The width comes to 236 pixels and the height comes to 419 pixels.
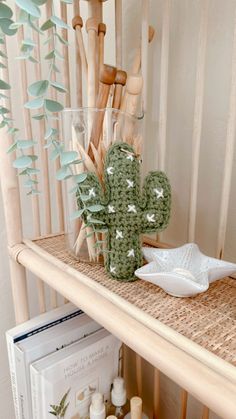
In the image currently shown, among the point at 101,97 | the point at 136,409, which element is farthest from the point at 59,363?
the point at 101,97

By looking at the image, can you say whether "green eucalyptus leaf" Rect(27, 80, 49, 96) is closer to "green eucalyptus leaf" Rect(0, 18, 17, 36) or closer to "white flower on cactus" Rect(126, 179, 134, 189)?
"green eucalyptus leaf" Rect(0, 18, 17, 36)

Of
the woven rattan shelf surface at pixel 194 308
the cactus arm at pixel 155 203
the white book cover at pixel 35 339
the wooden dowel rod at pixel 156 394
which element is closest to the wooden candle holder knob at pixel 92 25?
the cactus arm at pixel 155 203

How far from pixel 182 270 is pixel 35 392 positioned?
31 centimetres

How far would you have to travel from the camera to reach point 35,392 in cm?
48

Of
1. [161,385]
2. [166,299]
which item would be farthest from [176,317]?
[161,385]

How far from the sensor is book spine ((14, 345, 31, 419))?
0.47 meters

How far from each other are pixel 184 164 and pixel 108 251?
9.6 inches

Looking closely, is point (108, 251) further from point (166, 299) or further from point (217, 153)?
point (217, 153)

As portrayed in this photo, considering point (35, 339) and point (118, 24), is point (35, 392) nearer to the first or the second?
point (35, 339)

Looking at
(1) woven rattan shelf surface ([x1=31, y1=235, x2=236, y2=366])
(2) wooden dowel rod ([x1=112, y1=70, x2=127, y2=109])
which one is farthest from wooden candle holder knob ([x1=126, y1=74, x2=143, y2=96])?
(1) woven rattan shelf surface ([x1=31, y1=235, x2=236, y2=366])

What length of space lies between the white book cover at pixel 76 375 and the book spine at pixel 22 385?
13 millimetres

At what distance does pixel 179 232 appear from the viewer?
571 mm

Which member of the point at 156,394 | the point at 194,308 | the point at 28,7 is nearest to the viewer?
the point at 28,7

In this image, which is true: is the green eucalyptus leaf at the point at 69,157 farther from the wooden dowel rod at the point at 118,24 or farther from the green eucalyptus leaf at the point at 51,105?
the wooden dowel rod at the point at 118,24
